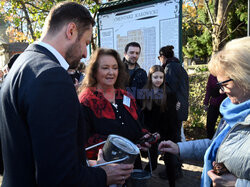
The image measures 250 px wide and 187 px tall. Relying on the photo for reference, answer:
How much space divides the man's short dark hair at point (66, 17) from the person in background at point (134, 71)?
8.02ft

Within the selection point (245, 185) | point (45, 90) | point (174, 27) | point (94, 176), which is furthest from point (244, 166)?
point (174, 27)

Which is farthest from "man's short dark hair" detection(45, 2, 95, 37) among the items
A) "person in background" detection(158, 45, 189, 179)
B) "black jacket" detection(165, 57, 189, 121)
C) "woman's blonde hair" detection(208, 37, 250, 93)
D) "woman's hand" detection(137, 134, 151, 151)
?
"black jacket" detection(165, 57, 189, 121)

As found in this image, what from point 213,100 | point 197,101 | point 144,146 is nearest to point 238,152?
point 144,146

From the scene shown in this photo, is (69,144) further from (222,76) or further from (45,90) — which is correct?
(222,76)

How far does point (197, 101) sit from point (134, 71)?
327 centimetres

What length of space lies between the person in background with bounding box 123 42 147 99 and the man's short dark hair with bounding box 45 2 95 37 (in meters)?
2.44

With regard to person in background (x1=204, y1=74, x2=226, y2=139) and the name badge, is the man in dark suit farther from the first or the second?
person in background (x1=204, y1=74, x2=226, y2=139)

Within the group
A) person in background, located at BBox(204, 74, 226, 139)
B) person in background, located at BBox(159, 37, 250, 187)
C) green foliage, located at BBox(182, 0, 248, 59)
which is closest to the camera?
person in background, located at BBox(159, 37, 250, 187)

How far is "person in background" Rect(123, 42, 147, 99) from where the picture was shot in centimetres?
368

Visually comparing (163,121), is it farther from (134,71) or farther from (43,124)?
(43,124)

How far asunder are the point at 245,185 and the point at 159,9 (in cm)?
307

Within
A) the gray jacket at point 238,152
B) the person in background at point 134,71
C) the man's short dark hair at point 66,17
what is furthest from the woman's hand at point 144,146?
the person in background at point 134,71

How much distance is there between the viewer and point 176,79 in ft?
12.4

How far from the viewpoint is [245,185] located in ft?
4.09
